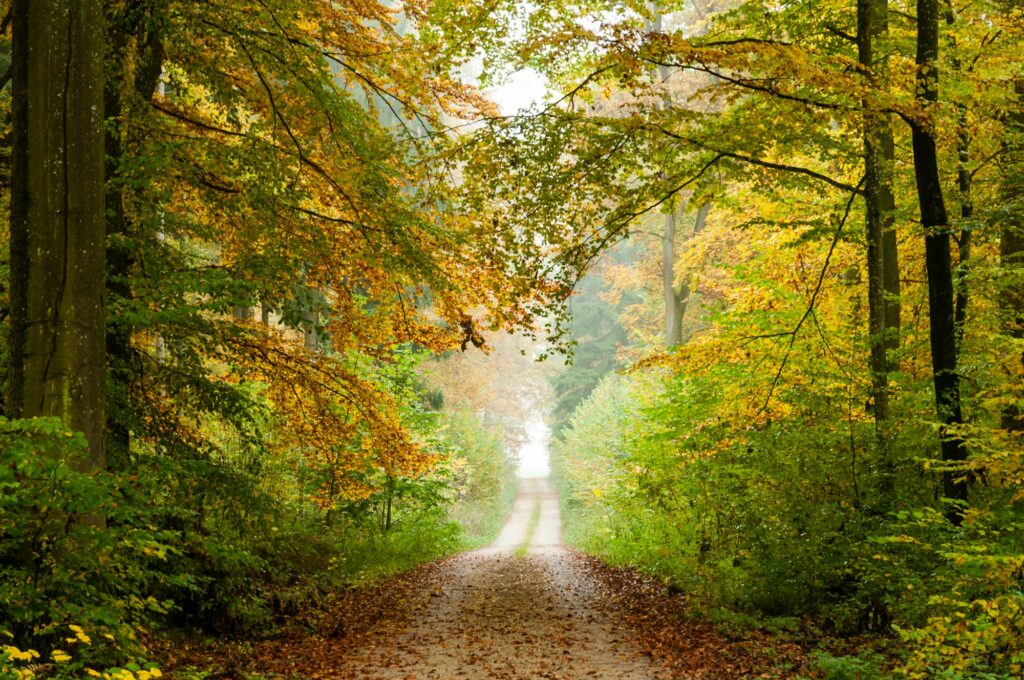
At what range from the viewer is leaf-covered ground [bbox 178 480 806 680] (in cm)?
684

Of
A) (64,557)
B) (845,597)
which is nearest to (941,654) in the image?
(845,597)

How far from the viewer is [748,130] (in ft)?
23.9

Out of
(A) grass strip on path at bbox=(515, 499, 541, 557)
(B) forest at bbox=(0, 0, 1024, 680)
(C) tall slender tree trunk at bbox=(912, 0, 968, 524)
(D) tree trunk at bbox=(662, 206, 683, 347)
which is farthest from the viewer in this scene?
(A) grass strip on path at bbox=(515, 499, 541, 557)

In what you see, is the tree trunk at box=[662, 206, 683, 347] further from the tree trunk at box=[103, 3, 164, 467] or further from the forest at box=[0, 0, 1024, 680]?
the tree trunk at box=[103, 3, 164, 467]

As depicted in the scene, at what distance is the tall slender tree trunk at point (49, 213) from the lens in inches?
167

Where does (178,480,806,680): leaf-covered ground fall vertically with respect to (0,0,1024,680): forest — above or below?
below

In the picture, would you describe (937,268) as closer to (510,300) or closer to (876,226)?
(876,226)

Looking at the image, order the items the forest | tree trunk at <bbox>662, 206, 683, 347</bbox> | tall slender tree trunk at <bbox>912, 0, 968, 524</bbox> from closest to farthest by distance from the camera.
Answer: the forest → tall slender tree trunk at <bbox>912, 0, 968, 524</bbox> → tree trunk at <bbox>662, 206, 683, 347</bbox>

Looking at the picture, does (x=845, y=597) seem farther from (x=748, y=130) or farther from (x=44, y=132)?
(x=44, y=132)

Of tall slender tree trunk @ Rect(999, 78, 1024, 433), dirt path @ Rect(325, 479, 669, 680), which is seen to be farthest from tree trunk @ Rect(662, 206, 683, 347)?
tall slender tree trunk @ Rect(999, 78, 1024, 433)

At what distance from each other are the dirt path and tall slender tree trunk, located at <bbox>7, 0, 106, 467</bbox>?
4089 mm

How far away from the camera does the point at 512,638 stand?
27.5ft

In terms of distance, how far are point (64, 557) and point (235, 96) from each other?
535cm

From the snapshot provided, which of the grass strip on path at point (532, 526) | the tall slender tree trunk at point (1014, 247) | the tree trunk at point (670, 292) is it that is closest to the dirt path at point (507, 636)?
the tall slender tree trunk at point (1014, 247)
